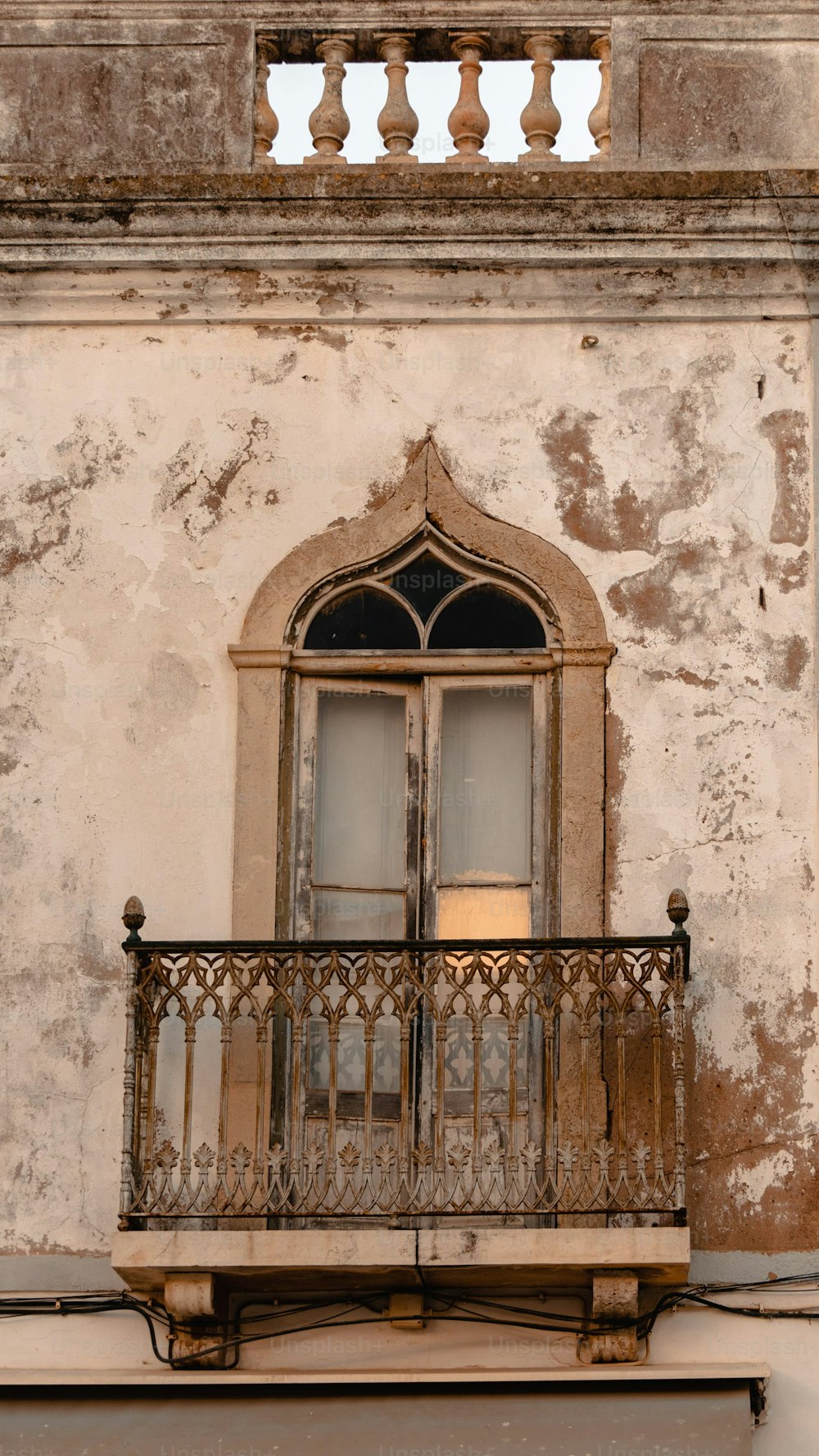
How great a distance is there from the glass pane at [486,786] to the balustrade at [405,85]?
7.43 ft

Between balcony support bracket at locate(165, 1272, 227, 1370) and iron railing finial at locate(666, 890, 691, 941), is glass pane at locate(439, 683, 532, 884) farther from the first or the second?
balcony support bracket at locate(165, 1272, 227, 1370)

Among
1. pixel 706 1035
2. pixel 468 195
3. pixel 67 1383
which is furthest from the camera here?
pixel 468 195

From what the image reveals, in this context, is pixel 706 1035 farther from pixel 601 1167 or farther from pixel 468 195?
pixel 468 195

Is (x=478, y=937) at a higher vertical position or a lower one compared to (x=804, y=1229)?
higher

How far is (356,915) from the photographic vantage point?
424 inches

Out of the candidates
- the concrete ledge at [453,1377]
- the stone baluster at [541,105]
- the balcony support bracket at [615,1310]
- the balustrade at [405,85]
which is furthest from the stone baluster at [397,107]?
the concrete ledge at [453,1377]

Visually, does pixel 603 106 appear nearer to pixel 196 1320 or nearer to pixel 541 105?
pixel 541 105

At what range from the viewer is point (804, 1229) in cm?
1015

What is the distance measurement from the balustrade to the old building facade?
0.02 m

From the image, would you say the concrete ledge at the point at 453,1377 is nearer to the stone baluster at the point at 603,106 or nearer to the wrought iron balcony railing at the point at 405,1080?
the wrought iron balcony railing at the point at 405,1080

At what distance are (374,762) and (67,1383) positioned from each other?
2718 millimetres

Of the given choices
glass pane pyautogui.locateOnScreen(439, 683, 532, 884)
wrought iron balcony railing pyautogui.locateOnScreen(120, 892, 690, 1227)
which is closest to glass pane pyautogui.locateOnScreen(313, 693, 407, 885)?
glass pane pyautogui.locateOnScreen(439, 683, 532, 884)

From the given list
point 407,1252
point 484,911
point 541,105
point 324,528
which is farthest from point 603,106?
point 407,1252

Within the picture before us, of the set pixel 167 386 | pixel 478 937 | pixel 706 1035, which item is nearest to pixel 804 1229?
pixel 706 1035
